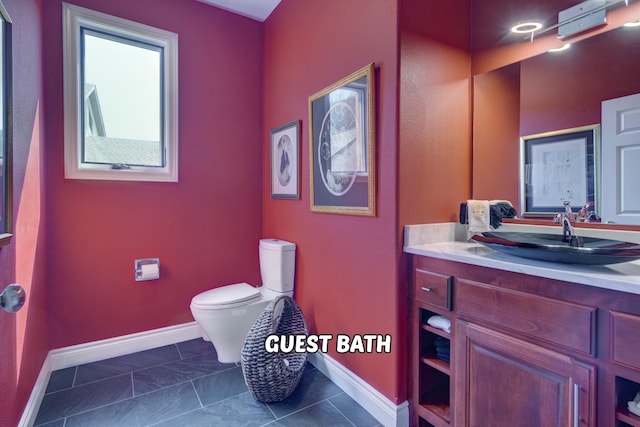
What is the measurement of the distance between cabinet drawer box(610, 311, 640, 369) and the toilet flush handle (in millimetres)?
1711

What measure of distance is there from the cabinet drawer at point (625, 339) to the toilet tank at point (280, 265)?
1733 millimetres

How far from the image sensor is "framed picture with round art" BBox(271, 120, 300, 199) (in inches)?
89.8

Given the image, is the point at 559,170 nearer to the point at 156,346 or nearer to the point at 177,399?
the point at 177,399

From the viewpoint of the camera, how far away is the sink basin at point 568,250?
950 millimetres

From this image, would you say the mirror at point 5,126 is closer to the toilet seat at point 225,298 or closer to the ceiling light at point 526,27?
the toilet seat at point 225,298

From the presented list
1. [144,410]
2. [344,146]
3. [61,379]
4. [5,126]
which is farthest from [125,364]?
[344,146]

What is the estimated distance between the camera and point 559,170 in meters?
1.49

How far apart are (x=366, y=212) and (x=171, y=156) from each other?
1622 millimetres

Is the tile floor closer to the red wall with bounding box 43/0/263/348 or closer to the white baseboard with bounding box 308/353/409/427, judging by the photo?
the white baseboard with bounding box 308/353/409/427

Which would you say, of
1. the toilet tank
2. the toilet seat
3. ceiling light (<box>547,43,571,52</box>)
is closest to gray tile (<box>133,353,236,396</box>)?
the toilet seat

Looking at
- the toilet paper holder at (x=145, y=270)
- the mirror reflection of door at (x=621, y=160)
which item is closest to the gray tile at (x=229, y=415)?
the toilet paper holder at (x=145, y=270)

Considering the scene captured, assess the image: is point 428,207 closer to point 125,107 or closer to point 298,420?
point 298,420

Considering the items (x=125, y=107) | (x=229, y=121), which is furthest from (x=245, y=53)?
(x=125, y=107)

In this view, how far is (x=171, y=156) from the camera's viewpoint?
94.4 inches
